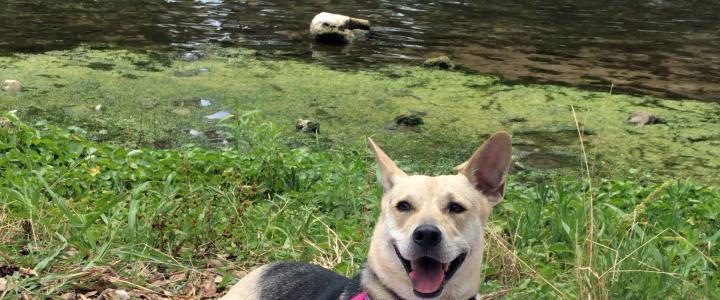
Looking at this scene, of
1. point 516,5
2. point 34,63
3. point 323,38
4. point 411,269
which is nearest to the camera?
point 411,269

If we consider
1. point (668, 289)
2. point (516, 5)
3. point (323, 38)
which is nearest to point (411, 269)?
point (668, 289)

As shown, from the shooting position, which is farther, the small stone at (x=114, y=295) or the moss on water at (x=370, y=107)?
the moss on water at (x=370, y=107)

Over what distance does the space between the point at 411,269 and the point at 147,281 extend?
5.80 ft

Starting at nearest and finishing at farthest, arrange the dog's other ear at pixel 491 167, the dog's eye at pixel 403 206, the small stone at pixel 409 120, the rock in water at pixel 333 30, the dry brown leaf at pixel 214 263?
the dog's eye at pixel 403 206
the dog's other ear at pixel 491 167
the dry brown leaf at pixel 214 263
the small stone at pixel 409 120
the rock in water at pixel 333 30

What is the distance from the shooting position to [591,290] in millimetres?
3740

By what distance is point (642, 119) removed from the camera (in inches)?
324

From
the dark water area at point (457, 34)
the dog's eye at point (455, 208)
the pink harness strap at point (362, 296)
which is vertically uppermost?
the dog's eye at point (455, 208)

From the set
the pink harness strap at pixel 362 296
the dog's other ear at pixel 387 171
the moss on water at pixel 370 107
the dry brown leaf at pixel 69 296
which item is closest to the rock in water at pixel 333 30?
the moss on water at pixel 370 107

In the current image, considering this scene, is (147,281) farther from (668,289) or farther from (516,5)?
(516,5)

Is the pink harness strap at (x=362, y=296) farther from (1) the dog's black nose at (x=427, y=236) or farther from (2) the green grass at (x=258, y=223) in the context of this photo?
(2) the green grass at (x=258, y=223)

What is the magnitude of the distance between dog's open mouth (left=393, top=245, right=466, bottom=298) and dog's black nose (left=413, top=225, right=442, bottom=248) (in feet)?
0.26

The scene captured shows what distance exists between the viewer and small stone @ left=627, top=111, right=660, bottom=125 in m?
8.23

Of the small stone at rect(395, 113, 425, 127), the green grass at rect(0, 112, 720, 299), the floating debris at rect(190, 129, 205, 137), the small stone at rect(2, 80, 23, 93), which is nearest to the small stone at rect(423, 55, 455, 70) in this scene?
the small stone at rect(395, 113, 425, 127)

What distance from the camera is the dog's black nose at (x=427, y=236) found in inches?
118
